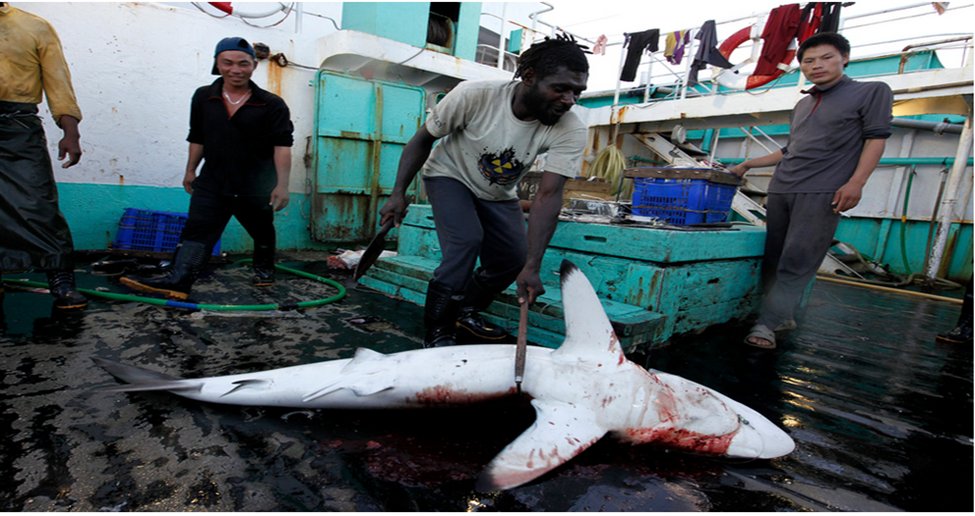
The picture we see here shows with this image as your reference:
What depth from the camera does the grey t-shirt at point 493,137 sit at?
8.70ft

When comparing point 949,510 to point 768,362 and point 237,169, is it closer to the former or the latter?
point 768,362

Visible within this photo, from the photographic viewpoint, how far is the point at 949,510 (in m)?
1.80

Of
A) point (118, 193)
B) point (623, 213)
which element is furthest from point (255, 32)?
point (623, 213)

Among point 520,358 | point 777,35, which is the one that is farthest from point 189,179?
point 777,35

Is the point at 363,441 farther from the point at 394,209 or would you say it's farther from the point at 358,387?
the point at 394,209

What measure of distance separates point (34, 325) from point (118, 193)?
313cm

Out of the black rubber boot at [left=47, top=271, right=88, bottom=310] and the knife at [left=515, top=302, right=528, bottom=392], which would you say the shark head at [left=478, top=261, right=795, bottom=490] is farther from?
the black rubber boot at [left=47, top=271, right=88, bottom=310]

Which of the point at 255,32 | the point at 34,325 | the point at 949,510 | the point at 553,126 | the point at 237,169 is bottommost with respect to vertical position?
the point at 34,325

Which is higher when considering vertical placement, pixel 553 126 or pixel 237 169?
pixel 553 126

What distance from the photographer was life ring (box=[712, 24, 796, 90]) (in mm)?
8266


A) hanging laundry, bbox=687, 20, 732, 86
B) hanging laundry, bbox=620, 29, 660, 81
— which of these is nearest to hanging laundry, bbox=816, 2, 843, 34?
hanging laundry, bbox=687, 20, 732, 86

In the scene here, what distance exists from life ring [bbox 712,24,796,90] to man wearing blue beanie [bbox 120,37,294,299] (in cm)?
803

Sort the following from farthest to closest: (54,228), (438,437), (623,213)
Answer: (623,213) < (54,228) < (438,437)

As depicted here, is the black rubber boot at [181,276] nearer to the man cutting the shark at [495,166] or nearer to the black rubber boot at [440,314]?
the man cutting the shark at [495,166]
